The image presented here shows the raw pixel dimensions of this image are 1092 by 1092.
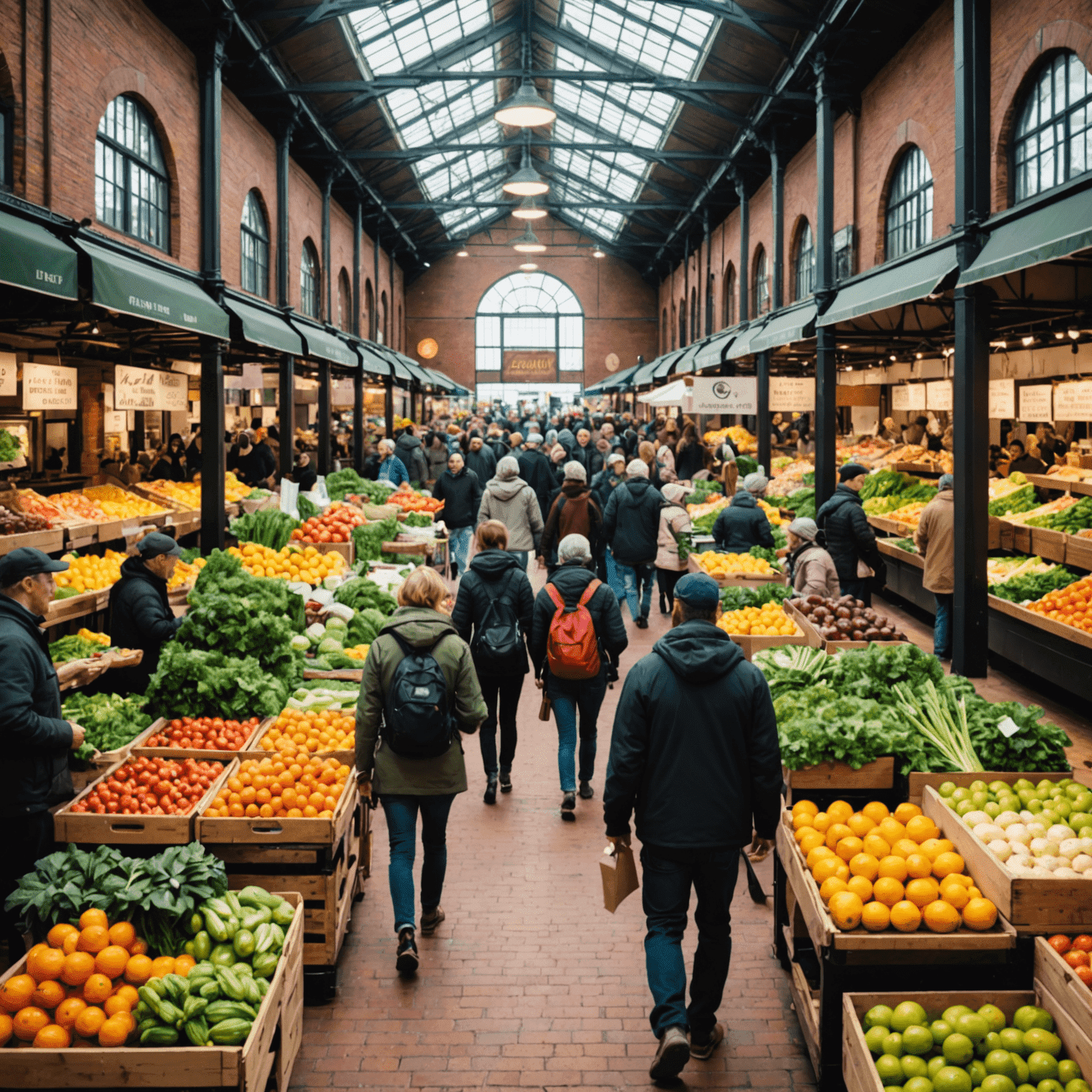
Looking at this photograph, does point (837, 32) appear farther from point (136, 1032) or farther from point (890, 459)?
point (136, 1032)

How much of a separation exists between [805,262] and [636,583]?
9.91m

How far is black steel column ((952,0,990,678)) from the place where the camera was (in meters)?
8.91

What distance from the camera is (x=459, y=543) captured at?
13508mm

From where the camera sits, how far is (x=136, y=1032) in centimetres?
339

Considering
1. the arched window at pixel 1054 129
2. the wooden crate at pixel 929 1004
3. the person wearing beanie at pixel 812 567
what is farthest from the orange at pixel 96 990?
the arched window at pixel 1054 129

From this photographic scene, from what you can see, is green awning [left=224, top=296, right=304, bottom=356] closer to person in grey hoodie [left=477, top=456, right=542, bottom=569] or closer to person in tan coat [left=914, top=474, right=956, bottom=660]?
person in grey hoodie [left=477, top=456, right=542, bottom=569]

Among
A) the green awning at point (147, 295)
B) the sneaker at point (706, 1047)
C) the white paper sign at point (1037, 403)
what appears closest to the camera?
the sneaker at point (706, 1047)

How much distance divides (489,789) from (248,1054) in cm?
348

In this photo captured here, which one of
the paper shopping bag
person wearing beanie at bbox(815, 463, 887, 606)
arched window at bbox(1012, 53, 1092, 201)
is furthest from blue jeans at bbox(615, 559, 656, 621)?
the paper shopping bag

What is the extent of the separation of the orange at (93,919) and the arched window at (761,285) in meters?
19.3

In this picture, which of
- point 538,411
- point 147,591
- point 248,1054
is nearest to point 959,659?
point 147,591

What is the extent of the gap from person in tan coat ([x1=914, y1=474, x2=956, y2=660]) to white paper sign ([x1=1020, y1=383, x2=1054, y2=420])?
1493mm

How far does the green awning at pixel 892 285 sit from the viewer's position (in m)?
9.42

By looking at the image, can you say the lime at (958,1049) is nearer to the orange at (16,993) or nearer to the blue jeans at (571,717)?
the orange at (16,993)
